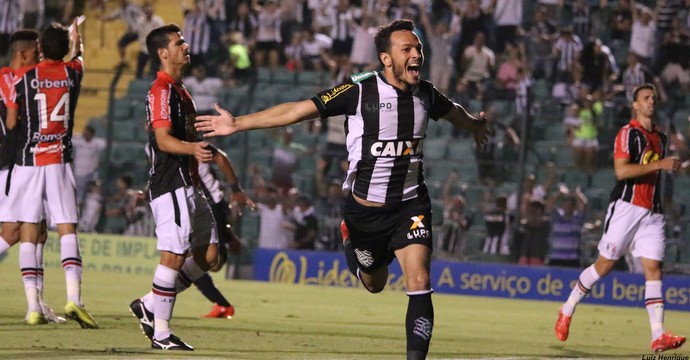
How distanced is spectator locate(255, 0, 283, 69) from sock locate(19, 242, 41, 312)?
46.7ft

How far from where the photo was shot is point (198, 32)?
2575 centimetres

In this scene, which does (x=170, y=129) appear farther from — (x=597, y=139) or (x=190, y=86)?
(x=190, y=86)

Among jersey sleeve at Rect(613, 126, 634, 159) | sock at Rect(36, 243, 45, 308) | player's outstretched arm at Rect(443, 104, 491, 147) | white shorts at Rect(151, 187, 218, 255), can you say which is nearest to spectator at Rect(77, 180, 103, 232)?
sock at Rect(36, 243, 45, 308)

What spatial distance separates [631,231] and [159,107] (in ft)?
16.1

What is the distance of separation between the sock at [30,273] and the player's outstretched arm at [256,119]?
3977mm

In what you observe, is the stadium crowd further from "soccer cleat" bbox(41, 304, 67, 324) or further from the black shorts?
the black shorts

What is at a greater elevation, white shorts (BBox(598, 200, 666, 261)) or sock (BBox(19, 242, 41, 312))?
white shorts (BBox(598, 200, 666, 261))

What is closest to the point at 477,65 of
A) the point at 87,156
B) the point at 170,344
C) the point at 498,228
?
the point at 498,228

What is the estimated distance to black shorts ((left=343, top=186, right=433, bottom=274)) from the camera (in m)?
8.39

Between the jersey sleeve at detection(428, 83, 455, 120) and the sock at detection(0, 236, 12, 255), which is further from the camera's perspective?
the sock at detection(0, 236, 12, 255)

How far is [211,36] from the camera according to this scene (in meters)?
25.9

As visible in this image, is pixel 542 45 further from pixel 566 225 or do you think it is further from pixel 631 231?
pixel 631 231

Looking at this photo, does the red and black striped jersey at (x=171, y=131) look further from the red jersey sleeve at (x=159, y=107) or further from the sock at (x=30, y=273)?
the sock at (x=30, y=273)

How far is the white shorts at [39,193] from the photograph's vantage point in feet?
37.7
